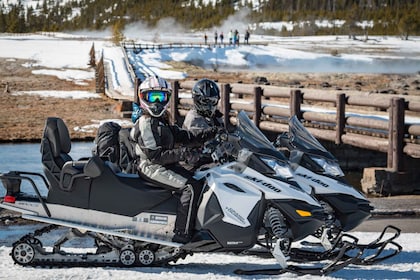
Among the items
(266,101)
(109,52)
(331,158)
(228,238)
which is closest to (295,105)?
(266,101)

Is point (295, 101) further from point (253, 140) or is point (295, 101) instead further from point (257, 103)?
point (253, 140)

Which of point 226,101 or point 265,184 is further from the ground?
point 265,184

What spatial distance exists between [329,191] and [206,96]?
156 cm

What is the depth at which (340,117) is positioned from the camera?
1548 cm

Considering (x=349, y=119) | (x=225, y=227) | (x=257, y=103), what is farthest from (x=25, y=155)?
(x=225, y=227)

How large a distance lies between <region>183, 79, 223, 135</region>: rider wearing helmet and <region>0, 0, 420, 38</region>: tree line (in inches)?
4407

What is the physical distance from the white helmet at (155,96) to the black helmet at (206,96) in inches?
37.1

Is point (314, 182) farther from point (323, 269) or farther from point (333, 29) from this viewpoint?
point (333, 29)

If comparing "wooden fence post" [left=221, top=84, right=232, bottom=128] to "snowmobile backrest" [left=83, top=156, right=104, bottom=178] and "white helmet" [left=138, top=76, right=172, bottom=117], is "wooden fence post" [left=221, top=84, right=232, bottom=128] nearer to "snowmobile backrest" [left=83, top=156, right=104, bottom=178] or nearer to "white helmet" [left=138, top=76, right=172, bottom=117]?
"white helmet" [left=138, top=76, right=172, bottom=117]

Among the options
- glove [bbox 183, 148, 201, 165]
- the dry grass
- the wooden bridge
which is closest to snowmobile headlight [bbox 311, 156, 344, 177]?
glove [bbox 183, 148, 201, 165]

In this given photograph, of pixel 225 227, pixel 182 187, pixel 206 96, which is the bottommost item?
pixel 225 227

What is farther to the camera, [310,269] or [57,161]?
[57,161]

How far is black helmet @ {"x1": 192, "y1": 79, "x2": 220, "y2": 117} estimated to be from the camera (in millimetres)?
8227

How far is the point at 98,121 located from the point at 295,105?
12.3m
